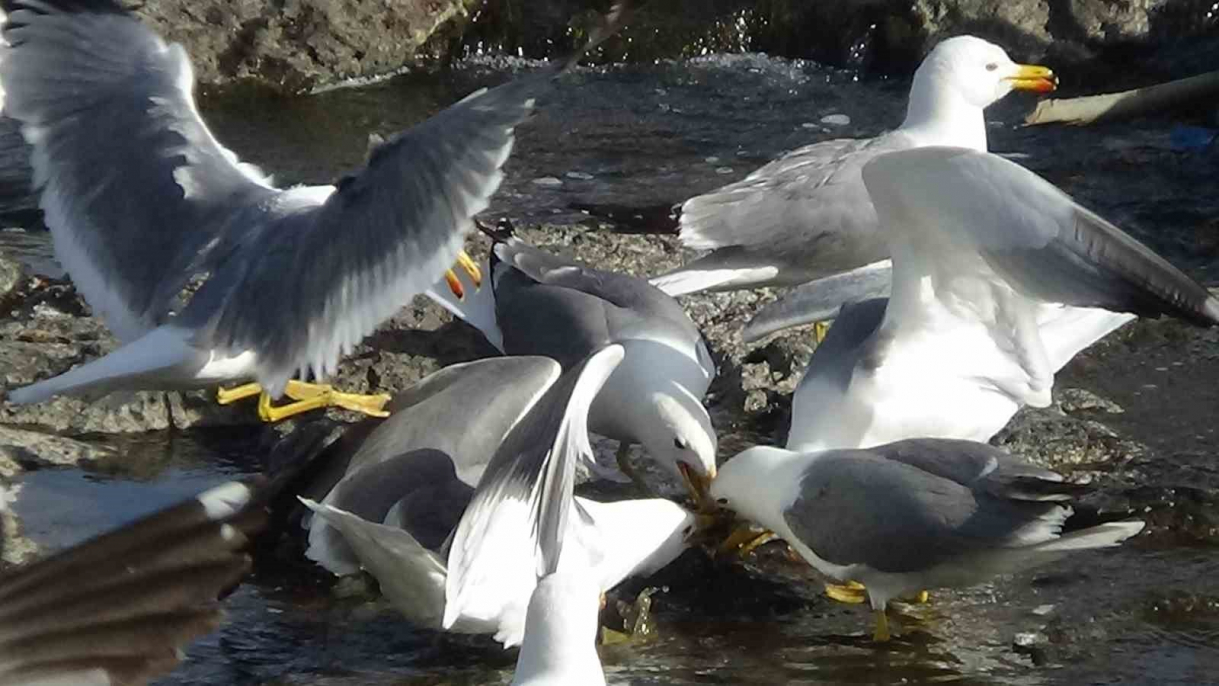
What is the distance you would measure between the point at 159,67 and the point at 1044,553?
3.06 meters

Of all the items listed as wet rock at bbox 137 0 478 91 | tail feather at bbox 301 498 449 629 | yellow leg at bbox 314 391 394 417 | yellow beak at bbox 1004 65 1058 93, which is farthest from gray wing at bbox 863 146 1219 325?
wet rock at bbox 137 0 478 91

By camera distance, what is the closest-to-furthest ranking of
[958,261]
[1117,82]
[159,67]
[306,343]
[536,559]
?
[536,559]
[306,343]
[958,261]
[159,67]
[1117,82]

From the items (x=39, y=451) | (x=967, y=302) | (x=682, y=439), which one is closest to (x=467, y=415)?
(x=682, y=439)

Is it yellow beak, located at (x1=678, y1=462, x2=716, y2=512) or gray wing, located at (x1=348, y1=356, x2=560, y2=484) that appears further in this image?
yellow beak, located at (x1=678, y1=462, x2=716, y2=512)

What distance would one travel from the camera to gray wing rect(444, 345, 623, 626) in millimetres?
4555

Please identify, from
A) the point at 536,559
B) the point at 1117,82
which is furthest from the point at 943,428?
the point at 1117,82

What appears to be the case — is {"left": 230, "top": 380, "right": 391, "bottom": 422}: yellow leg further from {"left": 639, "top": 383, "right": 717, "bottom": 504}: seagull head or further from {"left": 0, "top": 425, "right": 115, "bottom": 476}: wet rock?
{"left": 639, "top": 383, "right": 717, "bottom": 504}: seagull head

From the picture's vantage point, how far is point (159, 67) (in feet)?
20.8

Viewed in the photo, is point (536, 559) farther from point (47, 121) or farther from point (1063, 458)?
point (47, 121)

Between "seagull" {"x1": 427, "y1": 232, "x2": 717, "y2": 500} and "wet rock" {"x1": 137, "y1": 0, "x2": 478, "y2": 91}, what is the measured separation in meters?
4.73

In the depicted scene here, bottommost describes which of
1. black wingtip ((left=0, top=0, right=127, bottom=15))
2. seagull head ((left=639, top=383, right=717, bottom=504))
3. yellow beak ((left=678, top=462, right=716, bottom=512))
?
yellow beak ((left=678, top=462, right=716, bottom=512))

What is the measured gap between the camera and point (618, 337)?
19.6ft

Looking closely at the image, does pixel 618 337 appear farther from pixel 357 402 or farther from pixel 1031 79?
pixel 1031 79

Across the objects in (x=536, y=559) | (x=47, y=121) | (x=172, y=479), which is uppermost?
(x=47, y=121)
